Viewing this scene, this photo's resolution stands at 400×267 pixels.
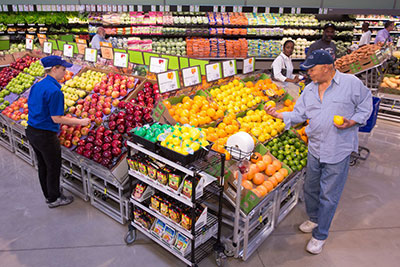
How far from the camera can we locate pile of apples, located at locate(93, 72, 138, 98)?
436cm

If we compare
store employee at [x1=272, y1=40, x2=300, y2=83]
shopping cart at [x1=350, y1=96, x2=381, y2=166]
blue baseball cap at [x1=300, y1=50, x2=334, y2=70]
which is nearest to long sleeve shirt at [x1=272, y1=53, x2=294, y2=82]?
Answer: store employee at [x1=272, y1=40, x2=300, y2=83]

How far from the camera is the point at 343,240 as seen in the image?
135 inches

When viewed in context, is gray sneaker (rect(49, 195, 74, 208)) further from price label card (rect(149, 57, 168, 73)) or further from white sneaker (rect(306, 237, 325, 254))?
Answer: white sneaker (rect(306, 237, 325, 254))

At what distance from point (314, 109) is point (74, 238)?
2.78 meters

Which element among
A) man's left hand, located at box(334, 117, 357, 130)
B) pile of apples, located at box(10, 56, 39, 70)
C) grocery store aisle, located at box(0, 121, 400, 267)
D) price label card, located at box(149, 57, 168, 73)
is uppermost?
price label card, located at box(149, 57, 168, 73)

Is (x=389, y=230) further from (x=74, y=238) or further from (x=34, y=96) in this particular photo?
(x=34, y=96)

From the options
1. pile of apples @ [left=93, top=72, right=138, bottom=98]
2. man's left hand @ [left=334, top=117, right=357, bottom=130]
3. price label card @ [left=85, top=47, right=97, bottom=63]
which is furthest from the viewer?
price label card @ [left=85, top=47, right=97, bottom=63]

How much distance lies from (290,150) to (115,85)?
99.3 inches

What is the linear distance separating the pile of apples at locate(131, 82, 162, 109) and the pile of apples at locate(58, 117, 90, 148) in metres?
0.72

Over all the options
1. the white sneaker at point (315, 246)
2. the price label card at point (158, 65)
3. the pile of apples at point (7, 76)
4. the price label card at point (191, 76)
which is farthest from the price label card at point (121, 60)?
the white sneaker at point (315, 246)

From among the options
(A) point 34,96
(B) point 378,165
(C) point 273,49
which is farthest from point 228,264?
(C) point 273,49

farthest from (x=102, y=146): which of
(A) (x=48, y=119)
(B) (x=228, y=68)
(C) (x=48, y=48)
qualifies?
(C) (x=48, y=48)

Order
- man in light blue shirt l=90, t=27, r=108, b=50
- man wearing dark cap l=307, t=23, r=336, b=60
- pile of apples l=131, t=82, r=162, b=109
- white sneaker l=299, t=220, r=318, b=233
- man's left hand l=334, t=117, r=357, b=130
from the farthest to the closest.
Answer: man in light blue shirt l=90, t=27, r=108, b=50 < man wearing dark cap l=307, t=23, r=336, b=60 < pile of apples l=131, t=82, r=162, b=109 < white sneaker l=299, t=220, r=318, b=233 < man's left hand l=334, t=117, r=357, b=130

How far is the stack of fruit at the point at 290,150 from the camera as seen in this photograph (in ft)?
11.9
